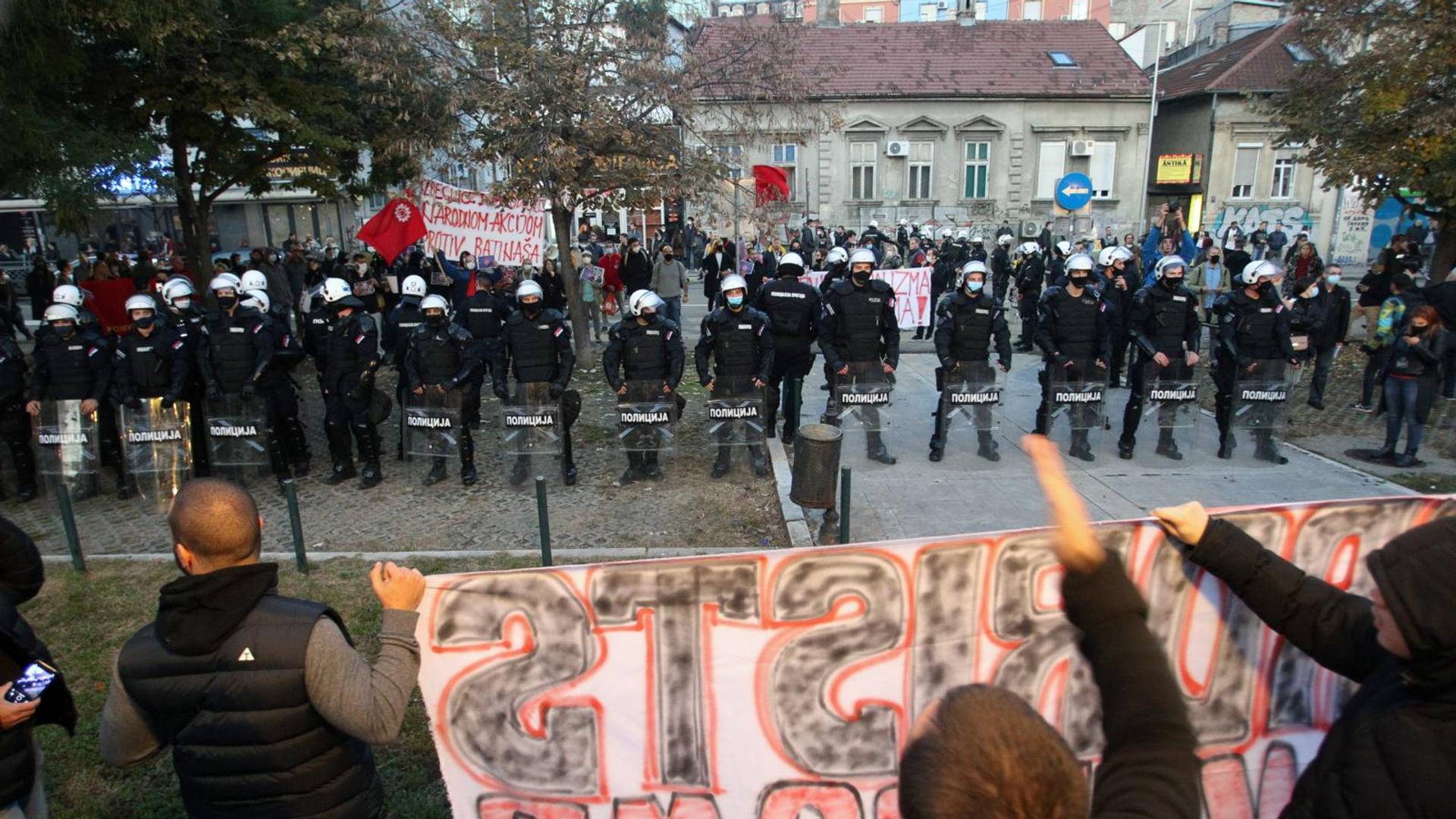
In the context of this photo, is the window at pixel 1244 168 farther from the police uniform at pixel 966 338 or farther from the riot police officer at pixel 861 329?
the riot police officer at pixel 861 329

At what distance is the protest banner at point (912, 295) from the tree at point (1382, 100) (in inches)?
252

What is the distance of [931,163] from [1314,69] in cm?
2430

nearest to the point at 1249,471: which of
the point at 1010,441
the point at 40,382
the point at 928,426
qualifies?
the point at 1010,441

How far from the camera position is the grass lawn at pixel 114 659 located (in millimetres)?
4184

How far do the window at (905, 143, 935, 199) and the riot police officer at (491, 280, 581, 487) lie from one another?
31.6m

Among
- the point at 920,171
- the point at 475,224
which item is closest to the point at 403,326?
→ the point at 475,224

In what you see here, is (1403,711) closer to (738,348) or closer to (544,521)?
(544,521)

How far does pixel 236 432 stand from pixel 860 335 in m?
6.41

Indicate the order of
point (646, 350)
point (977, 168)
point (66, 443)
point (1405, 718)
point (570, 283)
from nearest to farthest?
point (1405, 718) < point (66, 443) < point (646, 350) < point (570, 283) < point (977, 168)

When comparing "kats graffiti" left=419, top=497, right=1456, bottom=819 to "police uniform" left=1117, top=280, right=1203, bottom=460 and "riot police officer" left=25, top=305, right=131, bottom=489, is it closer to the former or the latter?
"police uniform" left=1117, top=280, right=1203, bottom=460

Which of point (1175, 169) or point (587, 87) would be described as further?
point (1175, 169)

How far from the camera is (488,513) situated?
27.1 feet

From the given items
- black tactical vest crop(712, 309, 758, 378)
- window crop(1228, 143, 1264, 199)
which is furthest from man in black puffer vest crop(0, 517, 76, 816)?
window crop(1228, 143, 1264, 199)

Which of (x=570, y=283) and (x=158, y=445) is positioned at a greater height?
(x=570, y=283)
